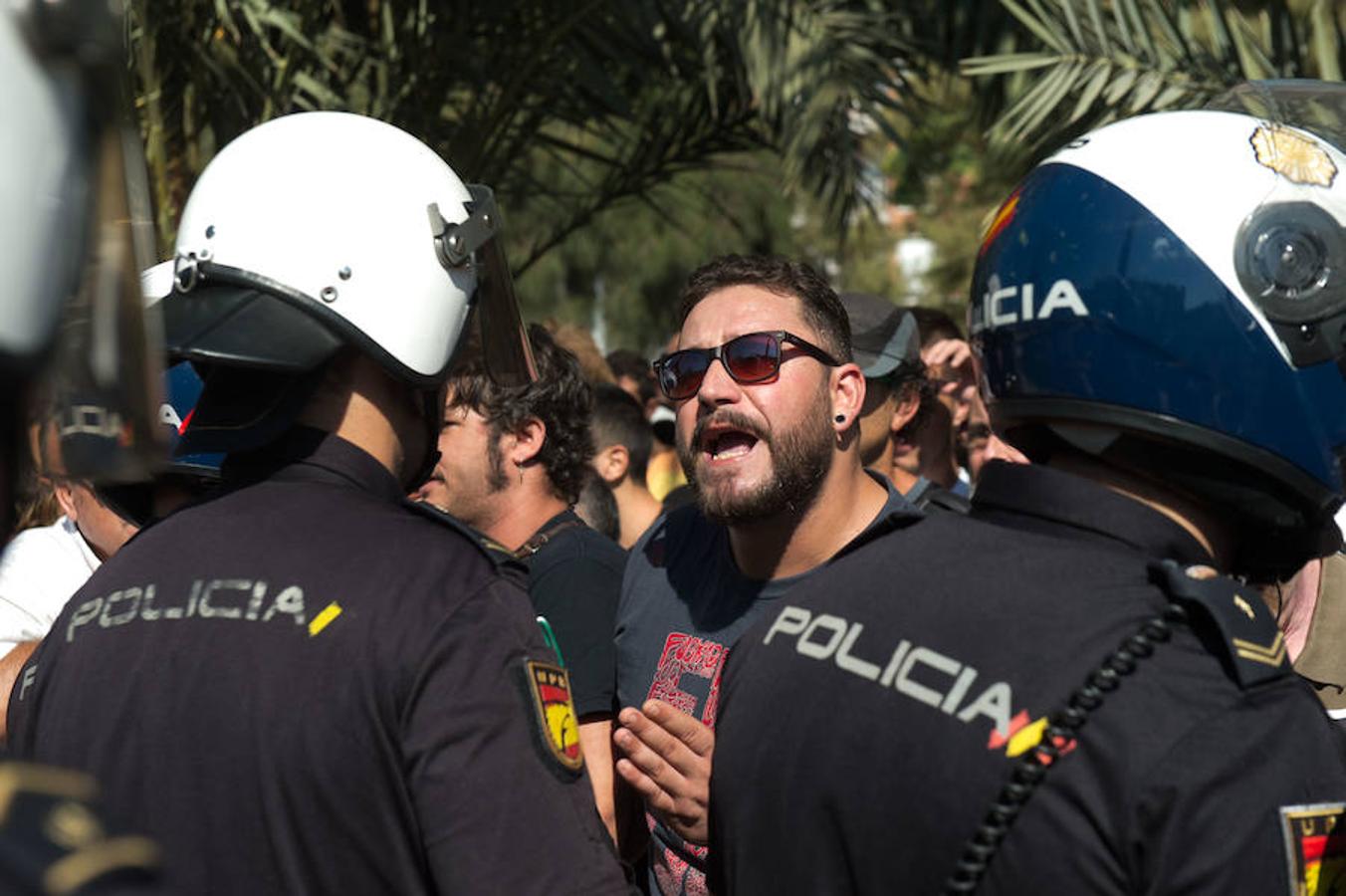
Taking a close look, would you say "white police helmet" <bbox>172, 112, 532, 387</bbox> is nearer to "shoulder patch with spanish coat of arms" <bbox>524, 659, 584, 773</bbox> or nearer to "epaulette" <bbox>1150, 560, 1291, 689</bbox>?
"shoulder patch with spanish coat of arms" <bbox>524, 659, 584, 773</bbox>

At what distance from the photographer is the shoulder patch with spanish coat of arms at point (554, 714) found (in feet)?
6.79

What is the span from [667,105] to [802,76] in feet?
3.73

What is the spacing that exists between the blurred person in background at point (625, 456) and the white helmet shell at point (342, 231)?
3527 millimetres

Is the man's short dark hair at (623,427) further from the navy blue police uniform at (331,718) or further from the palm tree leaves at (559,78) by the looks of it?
the navy blue police uniform at (331,718)

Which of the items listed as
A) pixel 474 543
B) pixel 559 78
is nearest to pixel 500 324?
pixel 474 543

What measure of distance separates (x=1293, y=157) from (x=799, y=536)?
5.51ft

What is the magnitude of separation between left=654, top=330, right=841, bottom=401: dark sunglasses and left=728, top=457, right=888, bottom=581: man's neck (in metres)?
0.26

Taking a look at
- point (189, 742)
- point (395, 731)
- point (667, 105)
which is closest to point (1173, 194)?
point (395, 731)

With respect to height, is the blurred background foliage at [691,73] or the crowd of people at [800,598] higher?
the crowd of people at [800,598]

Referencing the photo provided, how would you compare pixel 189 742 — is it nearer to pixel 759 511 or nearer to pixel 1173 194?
pixel 1173 194

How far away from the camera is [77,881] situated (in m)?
0.93

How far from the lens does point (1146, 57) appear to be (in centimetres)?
693

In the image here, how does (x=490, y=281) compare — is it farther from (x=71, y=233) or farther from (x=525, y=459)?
(x=525, y=459)

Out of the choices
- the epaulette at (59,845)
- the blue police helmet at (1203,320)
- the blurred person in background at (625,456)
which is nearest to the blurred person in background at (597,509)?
the blurred person in background at (625,456)
